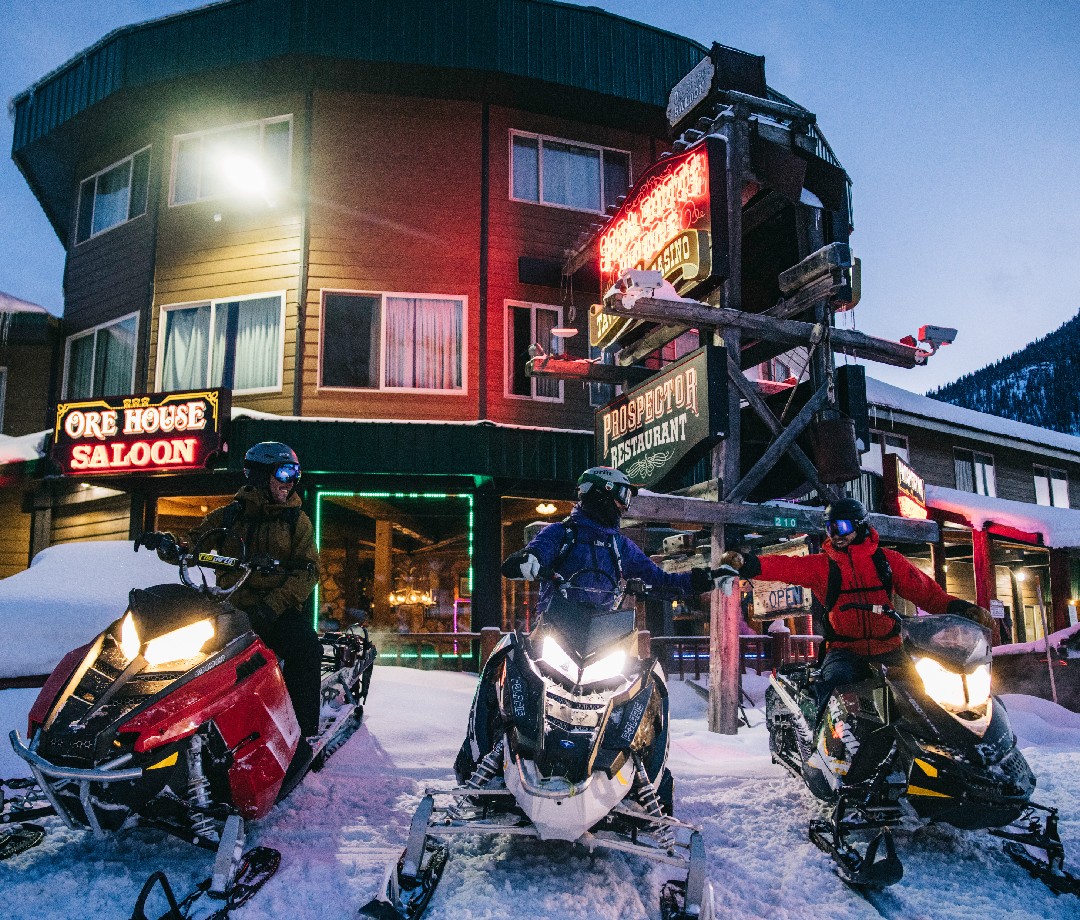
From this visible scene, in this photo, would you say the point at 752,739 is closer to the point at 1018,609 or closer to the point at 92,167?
the point at 92,167

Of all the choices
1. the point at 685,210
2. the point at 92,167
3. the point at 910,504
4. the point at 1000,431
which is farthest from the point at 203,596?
the point at 1000,431

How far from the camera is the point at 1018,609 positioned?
26.1m

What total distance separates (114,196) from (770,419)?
13214 mm

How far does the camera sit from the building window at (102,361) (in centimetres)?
1453

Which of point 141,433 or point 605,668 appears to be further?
point 141,433

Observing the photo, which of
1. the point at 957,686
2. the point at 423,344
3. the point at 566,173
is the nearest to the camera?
the point at 957,686

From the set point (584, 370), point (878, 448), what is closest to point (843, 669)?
point (584, 370)

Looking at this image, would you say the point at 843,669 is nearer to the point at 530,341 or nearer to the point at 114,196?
the point at 530,341

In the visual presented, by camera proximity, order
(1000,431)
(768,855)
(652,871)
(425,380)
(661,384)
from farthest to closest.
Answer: (1000,431), (425,380), (661,384), (768,855), (652,871)

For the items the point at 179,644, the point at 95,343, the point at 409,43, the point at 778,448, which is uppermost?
the point at 409,43

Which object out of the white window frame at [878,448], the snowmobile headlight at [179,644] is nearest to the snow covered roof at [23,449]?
the snowmobile headlight at [179,644]

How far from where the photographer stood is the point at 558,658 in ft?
12.4

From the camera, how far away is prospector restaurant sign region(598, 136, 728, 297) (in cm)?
879

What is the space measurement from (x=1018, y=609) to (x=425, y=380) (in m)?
22.2
